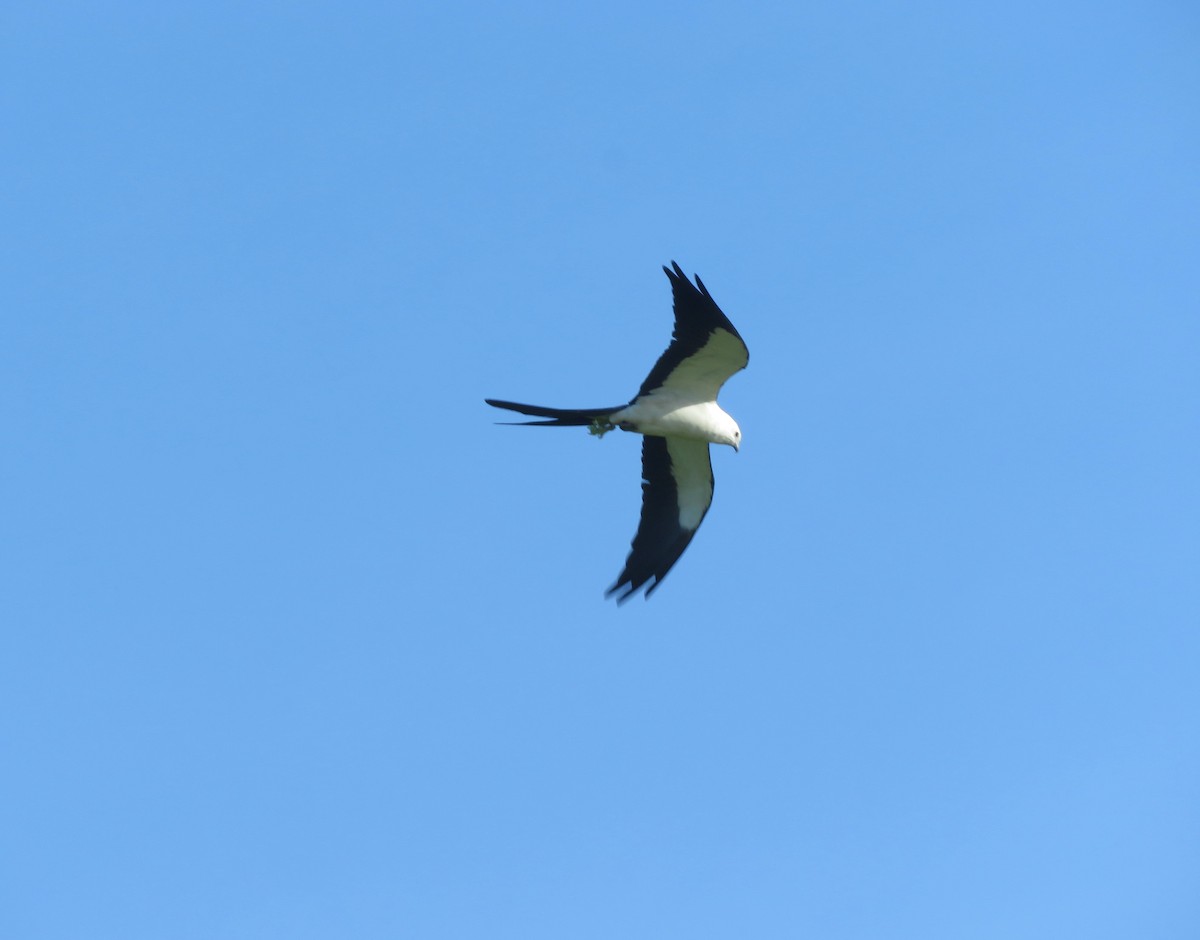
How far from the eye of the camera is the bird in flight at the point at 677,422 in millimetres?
11594

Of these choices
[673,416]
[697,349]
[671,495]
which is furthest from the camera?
[671,495]

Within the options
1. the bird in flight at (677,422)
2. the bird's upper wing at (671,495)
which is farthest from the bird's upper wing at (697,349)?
the bird's upper wing at (671,495)

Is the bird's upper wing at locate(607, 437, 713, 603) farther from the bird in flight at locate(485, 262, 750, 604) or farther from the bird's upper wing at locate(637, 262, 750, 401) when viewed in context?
the bird's upper wing at locate(637, 262, 750, 401)

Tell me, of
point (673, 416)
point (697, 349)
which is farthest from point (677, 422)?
point (697, 349)

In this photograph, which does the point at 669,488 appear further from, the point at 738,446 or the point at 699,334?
the point at 699,334

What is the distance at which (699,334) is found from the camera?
1163cm

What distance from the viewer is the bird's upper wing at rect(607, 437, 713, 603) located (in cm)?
1261

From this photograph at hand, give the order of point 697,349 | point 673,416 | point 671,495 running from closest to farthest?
1. point 697,349
2. point 673,416
3. point 671,495

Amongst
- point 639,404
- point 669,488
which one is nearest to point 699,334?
point 639,404

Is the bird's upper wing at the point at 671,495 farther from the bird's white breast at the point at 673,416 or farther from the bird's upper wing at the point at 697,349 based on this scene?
the bird's upper wing at the point at 697,349

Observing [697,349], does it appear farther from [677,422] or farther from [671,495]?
[671,495]

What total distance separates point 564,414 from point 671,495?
156cm

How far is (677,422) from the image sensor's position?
12.3 meters

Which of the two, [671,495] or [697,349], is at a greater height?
[697,349]
